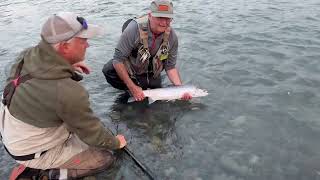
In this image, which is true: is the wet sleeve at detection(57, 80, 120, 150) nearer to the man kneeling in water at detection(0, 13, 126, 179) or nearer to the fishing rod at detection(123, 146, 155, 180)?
the man kneeling in water at detection(0, 13, 126, 179)

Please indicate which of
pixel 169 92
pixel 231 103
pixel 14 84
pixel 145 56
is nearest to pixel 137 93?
pixel 169 92

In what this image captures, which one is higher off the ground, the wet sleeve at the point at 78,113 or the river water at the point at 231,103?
the wet sleeve at the point at 78,113

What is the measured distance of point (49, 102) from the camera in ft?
16.5

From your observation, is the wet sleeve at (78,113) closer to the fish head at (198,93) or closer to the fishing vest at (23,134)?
the fishing vest at (23,134)

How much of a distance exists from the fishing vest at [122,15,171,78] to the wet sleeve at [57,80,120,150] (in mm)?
3370

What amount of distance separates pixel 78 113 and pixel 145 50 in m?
3.91

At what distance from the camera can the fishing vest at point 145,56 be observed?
8.69m

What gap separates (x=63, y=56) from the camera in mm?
5176

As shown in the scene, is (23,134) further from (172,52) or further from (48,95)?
(172,52)

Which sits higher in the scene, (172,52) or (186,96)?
(172,52)

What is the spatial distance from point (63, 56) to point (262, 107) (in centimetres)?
542

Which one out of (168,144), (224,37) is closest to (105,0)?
(224,37)

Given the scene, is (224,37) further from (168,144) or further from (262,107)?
(168,144)

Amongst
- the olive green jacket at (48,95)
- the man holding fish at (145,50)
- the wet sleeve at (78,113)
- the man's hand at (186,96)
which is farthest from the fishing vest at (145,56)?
the olive green jacket at (48,95)
